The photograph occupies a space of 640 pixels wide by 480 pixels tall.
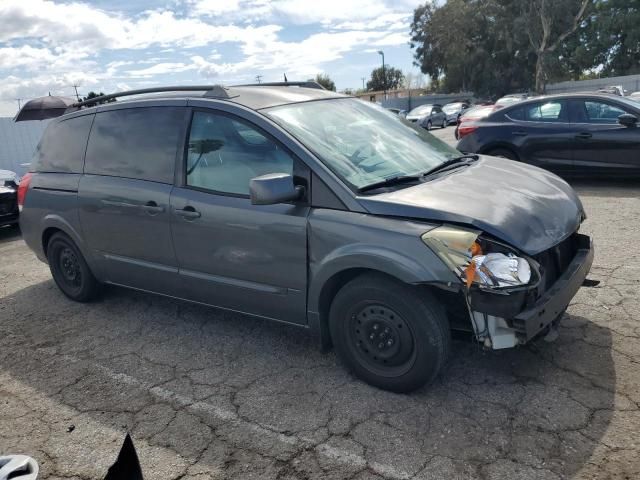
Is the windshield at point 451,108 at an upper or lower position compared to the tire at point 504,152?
lower

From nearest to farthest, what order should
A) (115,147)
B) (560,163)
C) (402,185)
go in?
(402,185), (115,147), (560,163)

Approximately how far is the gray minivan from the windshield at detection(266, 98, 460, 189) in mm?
15

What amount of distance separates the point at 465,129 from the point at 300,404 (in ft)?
24.3

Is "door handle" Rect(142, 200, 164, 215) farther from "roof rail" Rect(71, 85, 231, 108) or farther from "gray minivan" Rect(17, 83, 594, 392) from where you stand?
"roof rail" Rect(71, 85, 231, 108)

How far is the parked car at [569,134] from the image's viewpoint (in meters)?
7.70

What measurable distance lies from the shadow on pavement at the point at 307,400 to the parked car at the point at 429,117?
87.3 feet

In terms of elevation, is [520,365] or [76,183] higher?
[76,183]

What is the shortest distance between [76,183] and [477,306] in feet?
11.6

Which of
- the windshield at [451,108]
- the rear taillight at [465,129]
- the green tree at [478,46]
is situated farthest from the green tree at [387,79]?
the rear taillight at [465,129]

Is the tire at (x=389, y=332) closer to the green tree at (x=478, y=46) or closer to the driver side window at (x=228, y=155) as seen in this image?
the driver side window at (x=228, y=155)

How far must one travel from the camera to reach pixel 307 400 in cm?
325

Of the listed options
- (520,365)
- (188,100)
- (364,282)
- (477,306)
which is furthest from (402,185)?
(188,100)

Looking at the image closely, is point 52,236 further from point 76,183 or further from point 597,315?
point 597,315

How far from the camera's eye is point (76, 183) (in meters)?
4.65
